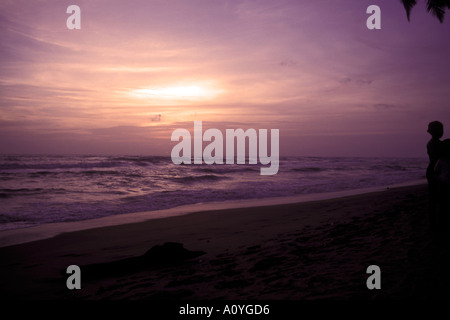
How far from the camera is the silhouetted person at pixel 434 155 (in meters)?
5.14

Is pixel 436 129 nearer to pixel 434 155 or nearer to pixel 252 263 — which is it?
pixel 434 155

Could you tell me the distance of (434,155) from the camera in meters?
5.18

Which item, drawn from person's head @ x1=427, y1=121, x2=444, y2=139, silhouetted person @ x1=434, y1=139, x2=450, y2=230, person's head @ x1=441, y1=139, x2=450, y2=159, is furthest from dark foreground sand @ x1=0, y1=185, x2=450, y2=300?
person's head @ x1=427, y1=121, x2=444, y2=139

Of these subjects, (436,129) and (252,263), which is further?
(436,129)

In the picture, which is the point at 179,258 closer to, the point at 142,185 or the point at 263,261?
the point at 263,261

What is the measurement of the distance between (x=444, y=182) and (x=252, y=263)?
3.12 m

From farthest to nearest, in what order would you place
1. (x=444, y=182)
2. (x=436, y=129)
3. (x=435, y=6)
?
1. (x=435, y=6)
2. (x=436, y=129)
3. (x=444, y=182)

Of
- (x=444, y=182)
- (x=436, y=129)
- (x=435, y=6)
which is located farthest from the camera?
(x=435, y=6)

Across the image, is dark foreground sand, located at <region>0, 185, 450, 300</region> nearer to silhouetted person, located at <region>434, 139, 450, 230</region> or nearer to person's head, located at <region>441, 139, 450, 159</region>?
silhouetted person, located at <region>434, 139, 450, 230</region>

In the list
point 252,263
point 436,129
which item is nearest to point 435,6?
point 436,129

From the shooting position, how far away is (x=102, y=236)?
323 inches

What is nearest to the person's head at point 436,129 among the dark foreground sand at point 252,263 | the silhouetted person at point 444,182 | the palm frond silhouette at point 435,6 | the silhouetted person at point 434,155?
the silhouetted person at point 434,155

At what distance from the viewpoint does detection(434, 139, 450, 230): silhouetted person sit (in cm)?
492

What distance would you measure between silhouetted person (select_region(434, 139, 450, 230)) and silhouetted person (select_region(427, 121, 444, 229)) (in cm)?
8
